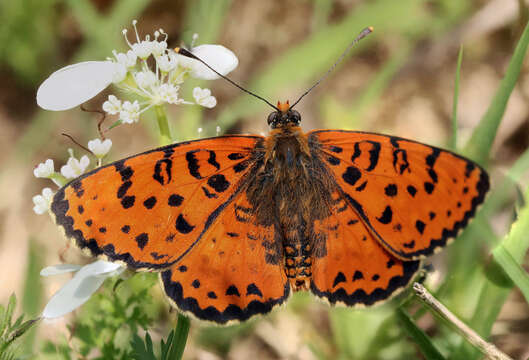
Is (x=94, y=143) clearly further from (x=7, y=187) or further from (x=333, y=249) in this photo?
(x=7, y=187)

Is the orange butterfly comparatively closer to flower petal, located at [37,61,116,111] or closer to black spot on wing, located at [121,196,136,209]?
black spot on wing, located at [121,196,136,209]

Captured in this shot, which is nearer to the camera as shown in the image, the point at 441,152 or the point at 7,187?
the point at 441,152

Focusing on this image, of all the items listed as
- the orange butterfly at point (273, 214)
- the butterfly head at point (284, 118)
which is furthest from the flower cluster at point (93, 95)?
the butterfly head at point (284, 118)

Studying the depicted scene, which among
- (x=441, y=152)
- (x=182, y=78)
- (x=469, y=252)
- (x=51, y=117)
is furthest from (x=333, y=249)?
(x=51, y=117)

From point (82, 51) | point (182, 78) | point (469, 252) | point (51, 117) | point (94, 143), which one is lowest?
point (469, 252)

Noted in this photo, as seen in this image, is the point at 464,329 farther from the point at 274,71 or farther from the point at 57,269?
the point at 274,71

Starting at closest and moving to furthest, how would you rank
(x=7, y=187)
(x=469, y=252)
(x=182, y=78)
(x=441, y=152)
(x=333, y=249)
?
(x=441, y=152), (x=333, y=249), (x=182, y=78), (x=469, y=252), (x=7, y=187)

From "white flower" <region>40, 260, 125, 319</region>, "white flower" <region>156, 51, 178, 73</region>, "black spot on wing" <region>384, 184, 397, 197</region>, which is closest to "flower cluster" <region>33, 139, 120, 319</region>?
"white flower" <region>40, 260, 125, 319</region>

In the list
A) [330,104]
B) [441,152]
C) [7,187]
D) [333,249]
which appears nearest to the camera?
[441,152]
